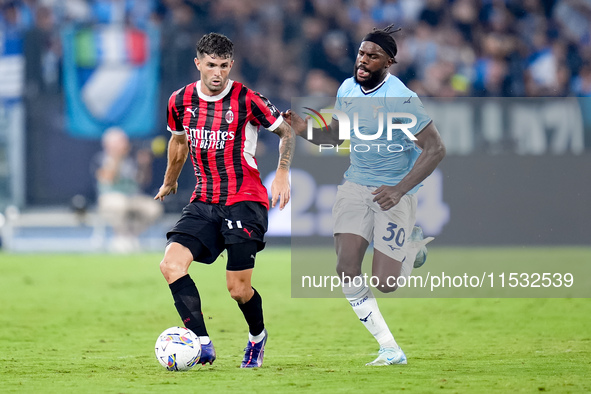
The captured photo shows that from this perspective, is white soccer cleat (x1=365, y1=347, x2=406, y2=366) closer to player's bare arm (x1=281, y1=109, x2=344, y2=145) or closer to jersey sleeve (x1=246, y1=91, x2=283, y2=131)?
jersey sleeve (x1=246, y1=91, x2=283, y2=131)

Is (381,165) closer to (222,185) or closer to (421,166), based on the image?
(421,166)

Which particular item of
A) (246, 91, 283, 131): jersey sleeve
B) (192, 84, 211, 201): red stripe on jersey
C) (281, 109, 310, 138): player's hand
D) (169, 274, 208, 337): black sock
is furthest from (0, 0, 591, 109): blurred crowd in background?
(169, 274, 208, 337): black sock

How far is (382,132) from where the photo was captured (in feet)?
23.8

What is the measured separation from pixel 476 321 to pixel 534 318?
583 millimetres

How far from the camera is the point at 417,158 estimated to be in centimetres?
739

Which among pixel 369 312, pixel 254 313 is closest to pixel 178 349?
pixel 254 313

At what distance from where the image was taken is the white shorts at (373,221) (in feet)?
23.2

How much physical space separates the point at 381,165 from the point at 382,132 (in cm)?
25

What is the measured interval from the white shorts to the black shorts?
0.73m

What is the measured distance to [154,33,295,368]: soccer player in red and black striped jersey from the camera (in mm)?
6414

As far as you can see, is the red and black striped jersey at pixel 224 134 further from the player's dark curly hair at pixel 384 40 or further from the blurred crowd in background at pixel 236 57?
the blurred crowd in background at pixel 236 57

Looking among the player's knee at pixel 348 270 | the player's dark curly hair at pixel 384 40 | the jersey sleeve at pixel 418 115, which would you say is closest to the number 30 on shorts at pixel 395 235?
the player's knee at pixel 348 270

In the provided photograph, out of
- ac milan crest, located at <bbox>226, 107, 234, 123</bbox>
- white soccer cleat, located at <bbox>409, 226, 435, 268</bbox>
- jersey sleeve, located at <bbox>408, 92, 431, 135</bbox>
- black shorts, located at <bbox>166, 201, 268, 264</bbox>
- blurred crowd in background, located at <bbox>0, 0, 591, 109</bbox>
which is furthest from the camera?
blurred crowd in background, located at <bbox>0, 0, 591, 109</bbox>

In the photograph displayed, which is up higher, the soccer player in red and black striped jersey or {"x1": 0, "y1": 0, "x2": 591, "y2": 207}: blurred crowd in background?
{"x1": 0, "y1": 0, "x2": 591, "y2": 207}: blurred crowd in background
